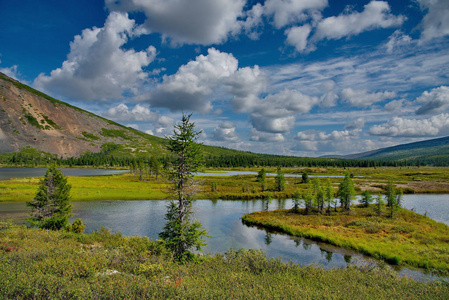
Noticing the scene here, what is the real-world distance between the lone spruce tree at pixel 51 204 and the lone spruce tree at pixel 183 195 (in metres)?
19.3

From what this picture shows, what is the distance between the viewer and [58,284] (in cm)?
821

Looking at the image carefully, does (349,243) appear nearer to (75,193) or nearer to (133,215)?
(133,215)

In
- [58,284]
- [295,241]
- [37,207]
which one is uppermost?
[58,284]

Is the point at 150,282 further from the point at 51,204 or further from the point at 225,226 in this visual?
the point at 225,226

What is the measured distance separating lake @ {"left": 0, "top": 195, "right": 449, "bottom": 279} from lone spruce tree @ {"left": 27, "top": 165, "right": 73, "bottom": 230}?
683 cm

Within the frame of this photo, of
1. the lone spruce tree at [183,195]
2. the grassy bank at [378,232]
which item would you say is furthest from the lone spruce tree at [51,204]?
the grassy bank at [378,232]

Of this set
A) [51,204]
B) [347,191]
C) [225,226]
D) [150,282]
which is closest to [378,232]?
[347,191]

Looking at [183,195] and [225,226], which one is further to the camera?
[225,226]

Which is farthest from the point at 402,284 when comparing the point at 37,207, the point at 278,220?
the point at 37,207

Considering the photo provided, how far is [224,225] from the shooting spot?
4647 centimetres

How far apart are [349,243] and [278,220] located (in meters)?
14.5

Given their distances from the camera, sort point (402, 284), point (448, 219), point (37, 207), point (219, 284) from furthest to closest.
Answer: point (448, 219) < point (37, 207) < point (402, 284) < point (219, 284)

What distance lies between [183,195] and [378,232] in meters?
37.8

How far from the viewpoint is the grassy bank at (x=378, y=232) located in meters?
31.4
